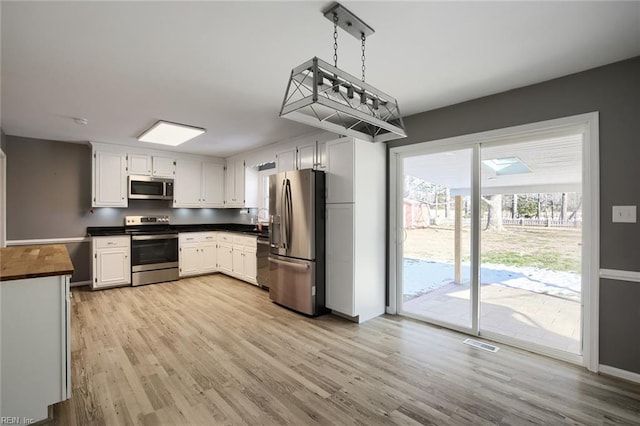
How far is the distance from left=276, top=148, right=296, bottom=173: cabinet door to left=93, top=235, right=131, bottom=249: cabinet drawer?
9.23ft

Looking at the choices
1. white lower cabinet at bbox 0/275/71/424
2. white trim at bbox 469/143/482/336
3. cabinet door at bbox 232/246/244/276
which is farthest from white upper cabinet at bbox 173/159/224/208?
white trim at bbox 469/143/482/336

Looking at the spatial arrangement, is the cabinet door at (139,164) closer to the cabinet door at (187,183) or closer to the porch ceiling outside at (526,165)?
the cabinet door at (187,183)

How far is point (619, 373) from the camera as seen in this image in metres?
2.40

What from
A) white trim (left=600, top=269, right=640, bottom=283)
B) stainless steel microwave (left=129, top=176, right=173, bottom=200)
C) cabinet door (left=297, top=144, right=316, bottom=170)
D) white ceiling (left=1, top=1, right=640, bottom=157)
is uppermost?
white ceiling (left=1, top=1, right=640, bottom=157)

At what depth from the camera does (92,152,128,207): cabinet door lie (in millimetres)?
5113

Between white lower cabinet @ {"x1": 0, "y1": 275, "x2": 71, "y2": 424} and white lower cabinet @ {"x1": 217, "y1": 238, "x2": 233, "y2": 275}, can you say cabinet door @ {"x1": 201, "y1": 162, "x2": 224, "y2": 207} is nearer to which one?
white lower cabinet @ {"x1": 217, "y1": 238, "x2": 233, "y2": 275}

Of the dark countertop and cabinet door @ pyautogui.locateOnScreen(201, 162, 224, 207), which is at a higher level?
cabinet door @ pyautogui.locateOnScreen(201, 162, 224, 207)

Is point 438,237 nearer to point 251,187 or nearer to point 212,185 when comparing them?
point 251,187

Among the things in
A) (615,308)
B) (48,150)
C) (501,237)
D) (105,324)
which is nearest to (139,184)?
(48,150)

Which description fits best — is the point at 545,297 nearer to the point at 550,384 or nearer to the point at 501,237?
the point at 501,237

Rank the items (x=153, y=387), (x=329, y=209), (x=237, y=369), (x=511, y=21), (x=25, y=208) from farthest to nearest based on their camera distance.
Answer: (x=25, y=208), (x=329, y=209), (x=237, y=369), (x=153, y=387), (x=511, y=21)

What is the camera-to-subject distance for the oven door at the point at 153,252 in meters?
5.21

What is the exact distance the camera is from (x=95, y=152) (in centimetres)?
508

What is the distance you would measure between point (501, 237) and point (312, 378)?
2.29 m
